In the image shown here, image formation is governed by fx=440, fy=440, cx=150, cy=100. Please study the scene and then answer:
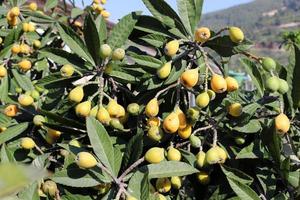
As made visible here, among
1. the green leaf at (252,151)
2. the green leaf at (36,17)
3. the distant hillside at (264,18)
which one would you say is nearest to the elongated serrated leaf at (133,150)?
the green leaf at (252,151)

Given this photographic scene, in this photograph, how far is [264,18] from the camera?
192 feet

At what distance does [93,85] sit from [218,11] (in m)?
70.2

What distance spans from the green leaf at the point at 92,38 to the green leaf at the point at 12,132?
0.34 metres

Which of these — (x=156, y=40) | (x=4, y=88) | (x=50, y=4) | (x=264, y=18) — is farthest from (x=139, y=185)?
(x=264, y=18)

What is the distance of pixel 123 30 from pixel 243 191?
0.52 metres

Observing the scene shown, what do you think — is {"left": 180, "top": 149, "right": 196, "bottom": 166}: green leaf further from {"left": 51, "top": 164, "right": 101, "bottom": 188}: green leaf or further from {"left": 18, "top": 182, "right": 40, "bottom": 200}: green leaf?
{"left": 18, "top": 182, "right": 40, "bottom": 200}: green leaf

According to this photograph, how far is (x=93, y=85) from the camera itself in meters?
1.14

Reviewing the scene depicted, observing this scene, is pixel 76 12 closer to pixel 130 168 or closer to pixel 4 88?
pixel 4 88

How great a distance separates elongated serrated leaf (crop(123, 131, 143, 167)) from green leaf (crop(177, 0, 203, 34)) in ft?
1.03

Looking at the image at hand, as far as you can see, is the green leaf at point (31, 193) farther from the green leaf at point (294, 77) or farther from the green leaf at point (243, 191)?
the green leaf at point (294, 77)

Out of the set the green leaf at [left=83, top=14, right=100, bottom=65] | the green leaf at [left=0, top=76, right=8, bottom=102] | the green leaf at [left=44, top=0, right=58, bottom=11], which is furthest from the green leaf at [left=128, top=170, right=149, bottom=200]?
the green leaf at [left=44, top=0, right=58, bottom=11]

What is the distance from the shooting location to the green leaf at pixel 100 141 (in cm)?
95

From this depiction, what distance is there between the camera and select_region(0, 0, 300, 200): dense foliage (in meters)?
0.95

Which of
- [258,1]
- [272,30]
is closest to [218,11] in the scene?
[258,1]
